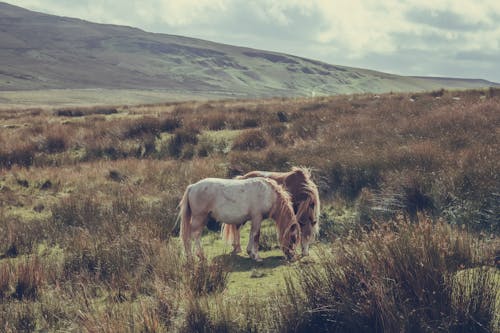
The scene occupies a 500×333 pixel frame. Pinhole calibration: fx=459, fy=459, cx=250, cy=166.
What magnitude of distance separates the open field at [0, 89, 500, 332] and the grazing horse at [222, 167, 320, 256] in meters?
0.27

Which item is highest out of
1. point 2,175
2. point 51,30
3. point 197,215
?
point 51,30

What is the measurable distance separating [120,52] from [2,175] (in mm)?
192185

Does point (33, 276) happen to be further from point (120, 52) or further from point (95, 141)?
point (120, 52)

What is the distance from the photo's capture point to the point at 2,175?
11984 mm

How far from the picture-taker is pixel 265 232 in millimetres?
7625

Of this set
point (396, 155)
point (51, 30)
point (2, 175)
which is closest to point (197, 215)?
point (396, 155)

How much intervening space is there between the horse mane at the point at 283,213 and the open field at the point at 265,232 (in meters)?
0.40

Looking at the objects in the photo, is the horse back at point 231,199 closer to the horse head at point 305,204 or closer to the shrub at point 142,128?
the horse head at point 305,204

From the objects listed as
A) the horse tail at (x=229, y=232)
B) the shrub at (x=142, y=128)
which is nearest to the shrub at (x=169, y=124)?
the shrub at (x=142, y=128)

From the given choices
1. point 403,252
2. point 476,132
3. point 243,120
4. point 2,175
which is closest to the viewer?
point 403,252

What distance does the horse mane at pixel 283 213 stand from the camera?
6.17m

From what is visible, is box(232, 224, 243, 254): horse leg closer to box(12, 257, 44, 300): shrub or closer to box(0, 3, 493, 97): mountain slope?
box(12, 257, 44, 300): shrub

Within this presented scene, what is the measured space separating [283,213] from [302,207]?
1.39ft

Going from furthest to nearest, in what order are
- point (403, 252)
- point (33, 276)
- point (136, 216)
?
point (136, 216), point (33, 276), point (403, 252)
